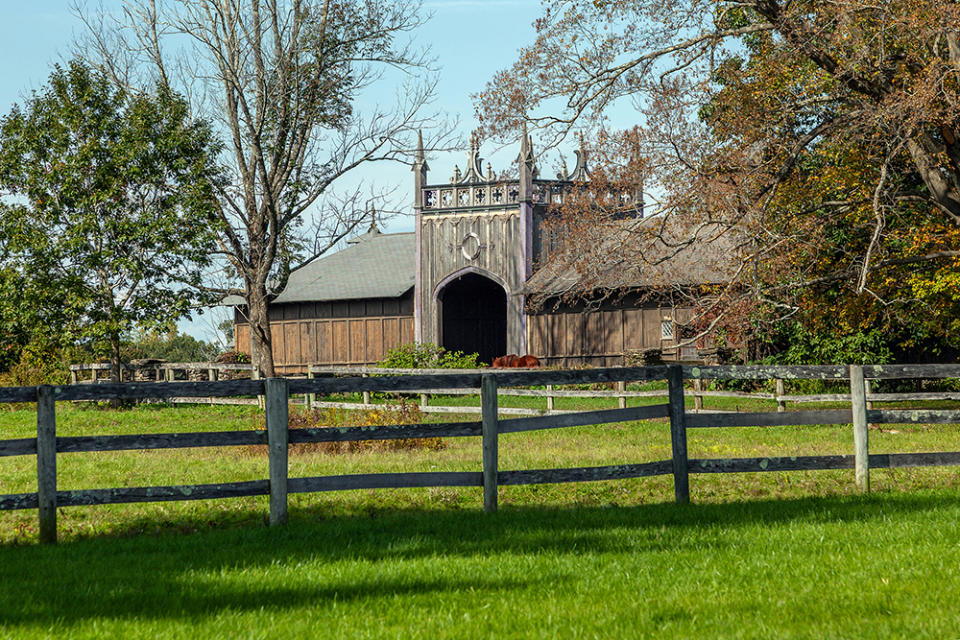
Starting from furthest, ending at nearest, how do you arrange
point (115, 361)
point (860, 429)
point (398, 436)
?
point (115, 361) → point (860, 429) → point (398, 436)

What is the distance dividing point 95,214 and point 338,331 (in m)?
13.2

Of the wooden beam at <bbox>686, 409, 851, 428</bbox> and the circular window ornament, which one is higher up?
the circular window ornament

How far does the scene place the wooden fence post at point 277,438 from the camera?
8828 mm

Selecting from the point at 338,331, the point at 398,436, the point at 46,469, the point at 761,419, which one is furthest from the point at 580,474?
the point at 338,331

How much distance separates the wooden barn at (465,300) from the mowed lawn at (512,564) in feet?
69.7

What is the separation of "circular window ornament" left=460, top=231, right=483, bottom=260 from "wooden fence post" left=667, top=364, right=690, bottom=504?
88.1 feet

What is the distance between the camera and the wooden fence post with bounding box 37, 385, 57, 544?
8484mm

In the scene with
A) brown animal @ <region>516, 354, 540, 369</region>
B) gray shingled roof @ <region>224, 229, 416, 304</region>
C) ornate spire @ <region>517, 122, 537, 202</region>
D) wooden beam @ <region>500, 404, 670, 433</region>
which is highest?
ornate spire @ <region>517, 122, 537, 202</region>

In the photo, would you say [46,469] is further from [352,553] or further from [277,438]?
[352,553]

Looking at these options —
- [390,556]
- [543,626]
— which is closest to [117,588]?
[390,556]

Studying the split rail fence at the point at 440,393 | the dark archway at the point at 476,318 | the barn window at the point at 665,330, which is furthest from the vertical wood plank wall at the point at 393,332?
the split rail fence at the point at 440,393

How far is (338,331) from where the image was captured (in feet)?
132

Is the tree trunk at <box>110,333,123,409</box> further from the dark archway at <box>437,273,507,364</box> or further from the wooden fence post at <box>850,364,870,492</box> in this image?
the wooden fence post at <box>850,364,870,492</box>

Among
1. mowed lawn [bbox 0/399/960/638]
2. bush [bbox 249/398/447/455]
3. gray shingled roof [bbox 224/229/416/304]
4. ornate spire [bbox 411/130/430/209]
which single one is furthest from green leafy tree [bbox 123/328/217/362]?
mowed lawn [bbox 0/399/960/638]
